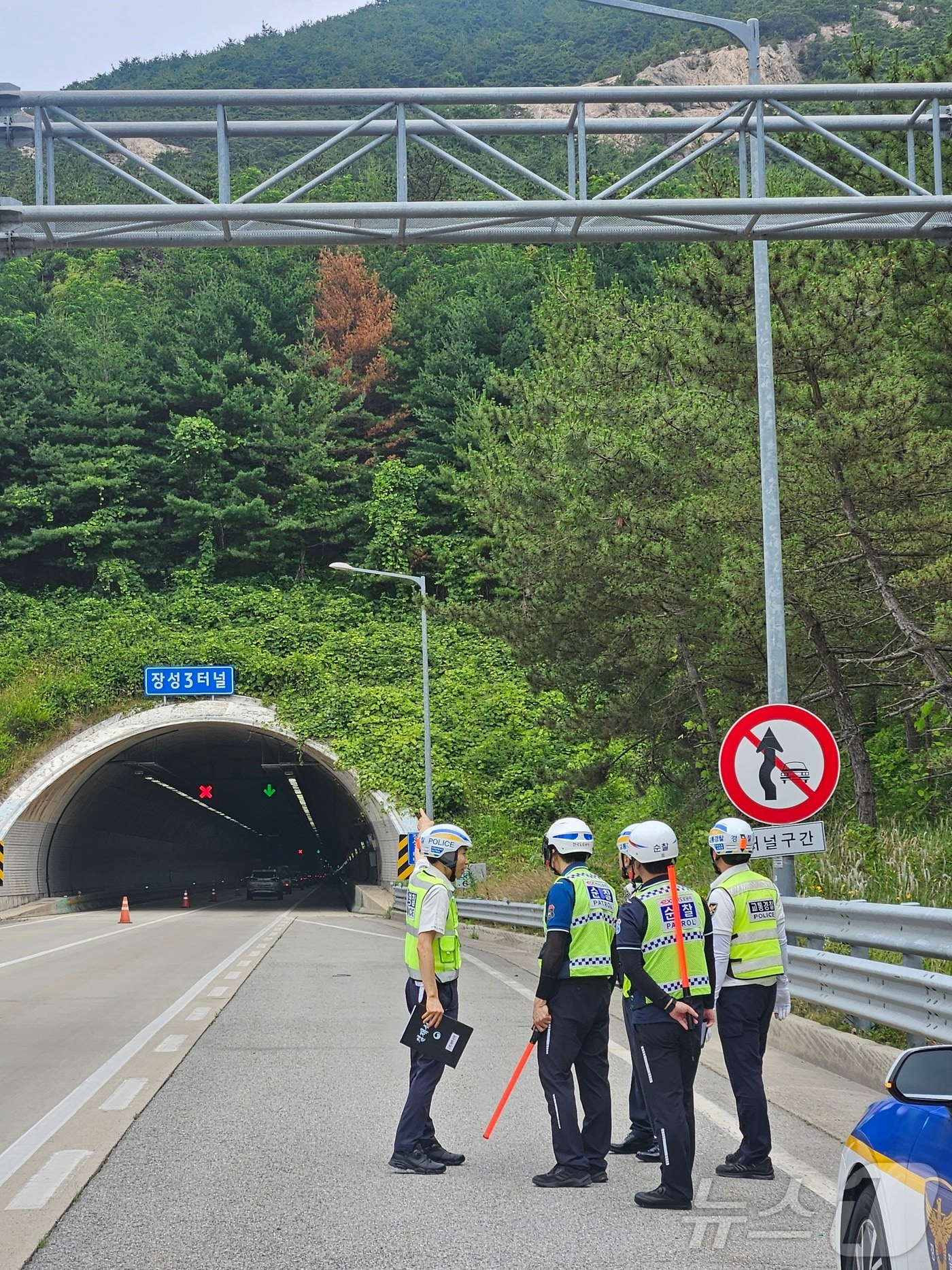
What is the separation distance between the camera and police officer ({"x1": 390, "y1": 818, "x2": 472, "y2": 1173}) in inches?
285

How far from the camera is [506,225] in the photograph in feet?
43.5

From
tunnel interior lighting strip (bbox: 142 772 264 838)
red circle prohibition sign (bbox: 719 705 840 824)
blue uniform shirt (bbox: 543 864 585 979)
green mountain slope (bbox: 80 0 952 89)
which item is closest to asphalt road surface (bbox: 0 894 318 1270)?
blue uniform shirt (bbox: 543 864 585 979)

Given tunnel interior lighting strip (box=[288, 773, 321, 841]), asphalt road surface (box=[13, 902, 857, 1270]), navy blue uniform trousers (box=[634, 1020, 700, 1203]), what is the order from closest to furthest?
1. asphalt road surface (box=[13, 902, 857, 1270])
2. navy blue uniform trousers (box=[634, 1020, 700, 1203])
3. tunnel interior lighting strip (box=[288, 773, 321, 841])

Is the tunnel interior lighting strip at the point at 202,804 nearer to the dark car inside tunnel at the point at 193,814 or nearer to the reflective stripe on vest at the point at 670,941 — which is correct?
the dark car inside tunnel at the point at 193,814

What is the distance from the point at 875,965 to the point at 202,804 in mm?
61522

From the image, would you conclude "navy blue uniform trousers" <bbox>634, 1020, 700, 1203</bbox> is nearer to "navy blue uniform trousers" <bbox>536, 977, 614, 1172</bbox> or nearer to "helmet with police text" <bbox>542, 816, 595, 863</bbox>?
"navy blue uniform trousers" <bbox>536, 977, 614, 1172</bbox>

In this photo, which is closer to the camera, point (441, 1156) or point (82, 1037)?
point (441, 1156)

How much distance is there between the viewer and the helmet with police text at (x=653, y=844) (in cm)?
692

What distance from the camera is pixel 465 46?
134000mm

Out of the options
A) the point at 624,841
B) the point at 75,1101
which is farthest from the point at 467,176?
the point at 75,1101

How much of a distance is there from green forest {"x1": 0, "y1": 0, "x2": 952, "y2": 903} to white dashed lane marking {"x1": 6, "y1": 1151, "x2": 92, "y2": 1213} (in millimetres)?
7724

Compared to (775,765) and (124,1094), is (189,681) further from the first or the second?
(124,1094)

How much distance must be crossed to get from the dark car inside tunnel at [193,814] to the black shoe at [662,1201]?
39.2 m

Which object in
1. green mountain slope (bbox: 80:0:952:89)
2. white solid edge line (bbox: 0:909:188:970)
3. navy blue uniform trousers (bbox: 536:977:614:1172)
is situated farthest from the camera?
green mountain slope (bbox: 80:0:952:89)
